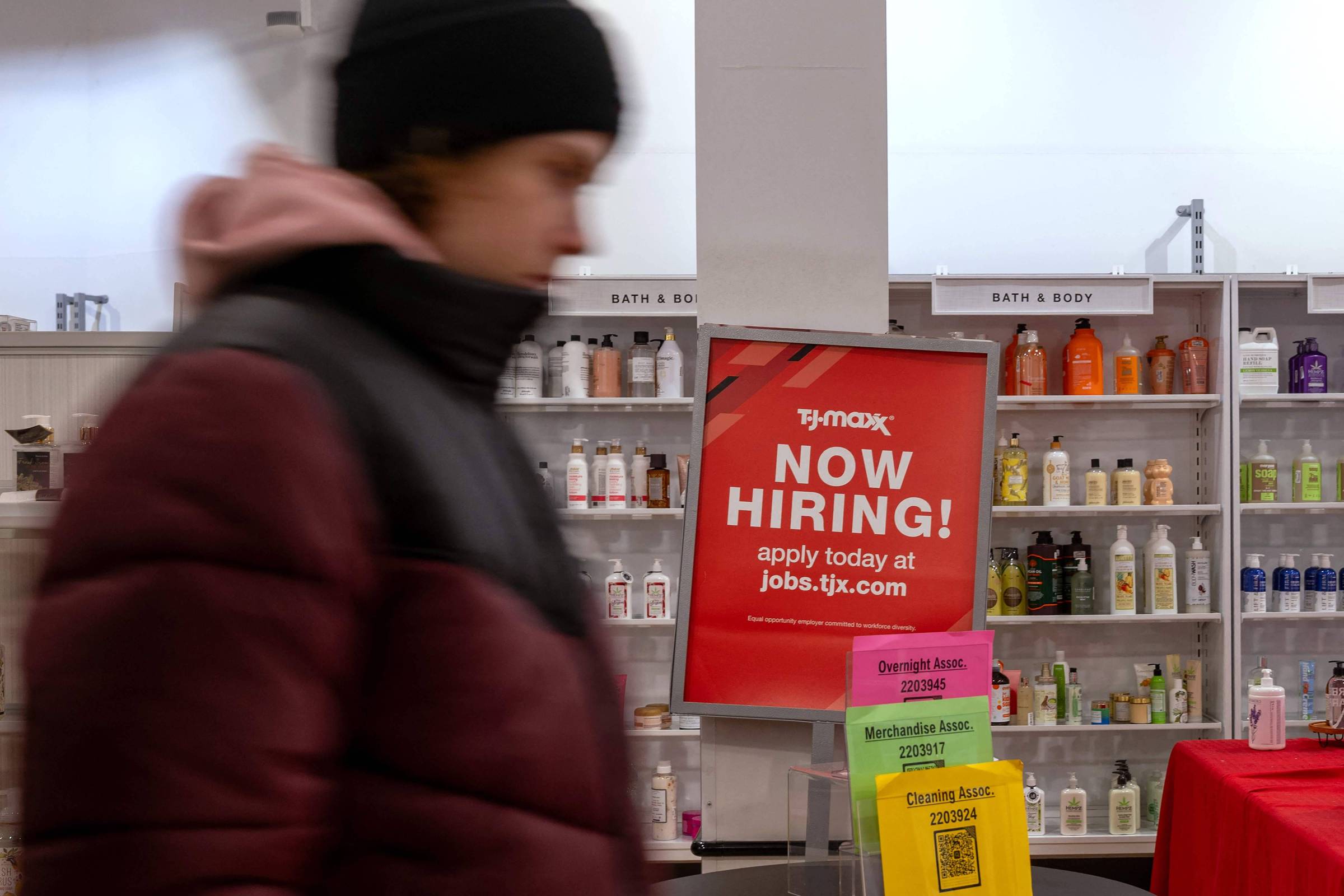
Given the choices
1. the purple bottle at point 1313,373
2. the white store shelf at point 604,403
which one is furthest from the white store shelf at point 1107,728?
the white store shelf at point 604,403

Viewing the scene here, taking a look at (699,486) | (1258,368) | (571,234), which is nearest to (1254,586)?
(1258,368)

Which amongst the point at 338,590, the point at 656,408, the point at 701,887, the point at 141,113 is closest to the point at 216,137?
the point at 141,113

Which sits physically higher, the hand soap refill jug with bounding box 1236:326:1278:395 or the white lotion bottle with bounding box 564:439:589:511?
the hand soap refill jug with bounding box 1236:326:1278:395

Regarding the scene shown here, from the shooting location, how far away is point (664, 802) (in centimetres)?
463

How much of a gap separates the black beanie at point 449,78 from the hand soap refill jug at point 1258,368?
15.5 feet

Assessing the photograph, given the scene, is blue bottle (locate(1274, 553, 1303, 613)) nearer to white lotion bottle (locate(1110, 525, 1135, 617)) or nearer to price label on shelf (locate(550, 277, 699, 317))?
white lotion bottle (locate(1110, 525, 1135, 617))

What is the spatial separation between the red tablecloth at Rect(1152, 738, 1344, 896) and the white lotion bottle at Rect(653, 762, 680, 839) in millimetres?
1926

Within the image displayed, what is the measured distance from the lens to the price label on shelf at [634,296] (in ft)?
14.7

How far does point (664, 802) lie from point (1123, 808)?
1.95 meters

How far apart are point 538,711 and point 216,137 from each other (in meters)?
5.30

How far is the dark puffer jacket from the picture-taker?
418 millimetres

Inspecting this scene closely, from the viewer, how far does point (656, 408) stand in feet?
15.6

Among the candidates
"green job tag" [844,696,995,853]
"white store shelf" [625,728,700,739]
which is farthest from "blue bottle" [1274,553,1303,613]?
"green job tag" [844,696,995,853]

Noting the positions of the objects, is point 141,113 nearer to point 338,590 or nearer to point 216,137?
point 216,137
